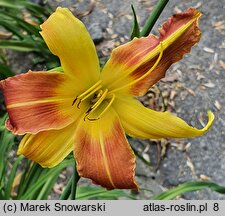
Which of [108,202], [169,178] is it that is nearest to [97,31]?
[169,178]

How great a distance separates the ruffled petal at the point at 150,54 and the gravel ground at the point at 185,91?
1.28m

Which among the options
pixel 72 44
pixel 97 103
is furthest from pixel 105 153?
pixel 72 44

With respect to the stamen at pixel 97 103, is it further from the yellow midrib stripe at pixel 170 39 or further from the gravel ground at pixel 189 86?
the gravel ground at pixel 189 86

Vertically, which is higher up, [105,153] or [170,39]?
[170,39]

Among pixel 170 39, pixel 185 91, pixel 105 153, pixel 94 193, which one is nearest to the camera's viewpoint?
pixel 170 39

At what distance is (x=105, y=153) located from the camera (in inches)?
34.1

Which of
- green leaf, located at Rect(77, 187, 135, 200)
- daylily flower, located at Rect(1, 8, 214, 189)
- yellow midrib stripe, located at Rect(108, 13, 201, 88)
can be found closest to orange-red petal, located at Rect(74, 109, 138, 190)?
daylily flower, located at Rect(1, 8, 214, 189)

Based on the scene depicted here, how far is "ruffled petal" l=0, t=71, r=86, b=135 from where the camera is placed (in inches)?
30.9

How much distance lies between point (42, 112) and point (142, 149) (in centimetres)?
142

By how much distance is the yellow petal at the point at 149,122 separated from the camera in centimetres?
82

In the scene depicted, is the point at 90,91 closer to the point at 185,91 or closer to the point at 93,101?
the point at 93,101

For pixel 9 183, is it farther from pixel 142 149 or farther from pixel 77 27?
pixel 77 27

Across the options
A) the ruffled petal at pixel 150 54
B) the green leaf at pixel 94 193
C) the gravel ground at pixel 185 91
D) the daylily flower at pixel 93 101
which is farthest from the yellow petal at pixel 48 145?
the gravel ground at pixel 185 91

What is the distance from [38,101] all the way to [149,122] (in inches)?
7.1
